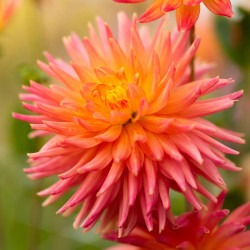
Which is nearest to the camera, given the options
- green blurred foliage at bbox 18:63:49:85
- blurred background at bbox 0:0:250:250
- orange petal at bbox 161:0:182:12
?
orange petal at bbox 161:0:182:12

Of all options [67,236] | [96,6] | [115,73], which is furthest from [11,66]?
[115,73]

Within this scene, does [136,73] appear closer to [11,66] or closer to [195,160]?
[195,160]

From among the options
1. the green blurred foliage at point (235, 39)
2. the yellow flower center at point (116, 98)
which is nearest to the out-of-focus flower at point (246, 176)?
the green blurred foliage at point (235, 39)

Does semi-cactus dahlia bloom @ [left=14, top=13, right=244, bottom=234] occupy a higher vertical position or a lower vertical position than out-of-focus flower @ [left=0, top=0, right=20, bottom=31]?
lower

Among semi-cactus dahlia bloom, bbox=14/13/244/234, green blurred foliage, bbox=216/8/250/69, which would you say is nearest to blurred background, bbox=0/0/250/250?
green blurred foliage, bbox=216/8/250/69

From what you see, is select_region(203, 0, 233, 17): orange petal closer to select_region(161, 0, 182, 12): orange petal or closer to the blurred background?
select_region(161, 0, 182, 12): orange petal

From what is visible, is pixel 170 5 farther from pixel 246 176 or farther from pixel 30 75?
pixel 246 176
